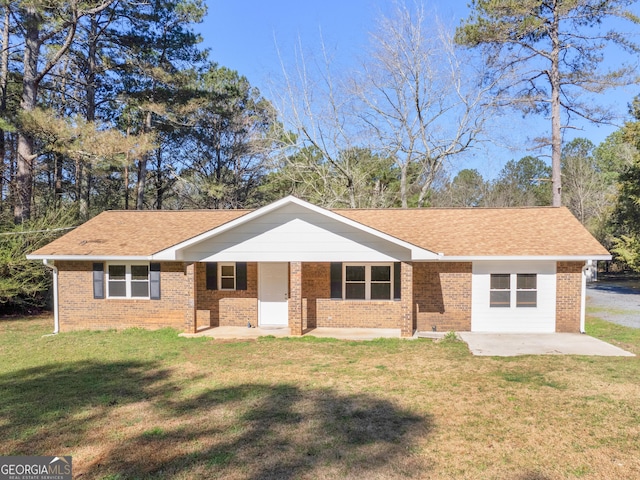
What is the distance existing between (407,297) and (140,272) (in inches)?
312

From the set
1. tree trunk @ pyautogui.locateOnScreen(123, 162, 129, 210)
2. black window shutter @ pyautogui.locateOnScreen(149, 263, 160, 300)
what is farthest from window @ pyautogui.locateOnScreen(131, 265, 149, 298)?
tree trunk @ pyautogui.locateOnScreen(123, 162, 129, 210)

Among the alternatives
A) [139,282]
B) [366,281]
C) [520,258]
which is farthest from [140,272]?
[520,258]

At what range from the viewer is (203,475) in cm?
436

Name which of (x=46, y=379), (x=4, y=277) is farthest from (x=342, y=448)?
(x=4, y=277)

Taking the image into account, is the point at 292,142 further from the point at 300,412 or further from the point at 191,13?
the point at 300,412

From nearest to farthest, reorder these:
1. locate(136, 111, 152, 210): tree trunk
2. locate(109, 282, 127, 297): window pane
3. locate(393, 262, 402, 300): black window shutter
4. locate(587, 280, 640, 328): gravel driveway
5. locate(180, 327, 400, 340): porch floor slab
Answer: locate(180, 327, 400, 340): porch floor slab, locate(393, 262, 402, 300): black window shutter, locate(109, 282, 127, 297): window pane, locate(587, 280, 640, 328): gravel driveway, locate(136, 111, 152, 210): tree trunk

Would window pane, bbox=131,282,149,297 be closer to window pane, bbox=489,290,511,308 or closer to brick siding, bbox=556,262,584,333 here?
window pane, bbox=489,290,511,308

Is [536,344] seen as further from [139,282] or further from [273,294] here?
[139,282]

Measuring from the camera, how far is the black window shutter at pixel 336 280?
1213 centimetres

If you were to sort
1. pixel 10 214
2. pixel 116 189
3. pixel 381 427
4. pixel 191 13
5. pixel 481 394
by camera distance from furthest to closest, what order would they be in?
1. pixel 116 189
2. pixel 191 13
3. pixel 10 214
4. pixel 481 394
5. pixel 381 427

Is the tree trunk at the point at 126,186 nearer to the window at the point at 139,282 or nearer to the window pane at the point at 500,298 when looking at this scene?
the window at the point at 139,282

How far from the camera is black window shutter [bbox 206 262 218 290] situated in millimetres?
12453

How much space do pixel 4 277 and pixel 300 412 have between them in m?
13.8

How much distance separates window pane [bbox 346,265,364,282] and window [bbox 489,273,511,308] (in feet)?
12.2
